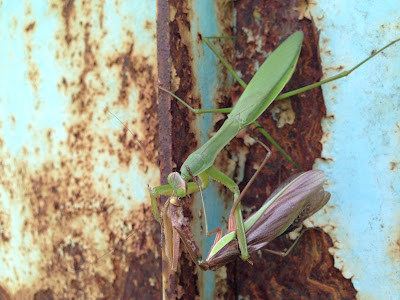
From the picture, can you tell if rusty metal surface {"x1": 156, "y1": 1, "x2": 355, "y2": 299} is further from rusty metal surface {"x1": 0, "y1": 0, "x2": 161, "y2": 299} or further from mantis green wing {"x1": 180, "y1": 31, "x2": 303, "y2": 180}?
rusty metal surface {"x1": 0, "y1": 0, "x2": 161, "y2": 299}

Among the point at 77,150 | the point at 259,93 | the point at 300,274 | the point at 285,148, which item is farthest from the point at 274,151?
the point at 77,150

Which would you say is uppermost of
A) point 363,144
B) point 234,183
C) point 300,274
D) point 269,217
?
point 363,144

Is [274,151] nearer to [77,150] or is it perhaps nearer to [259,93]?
[259,93]

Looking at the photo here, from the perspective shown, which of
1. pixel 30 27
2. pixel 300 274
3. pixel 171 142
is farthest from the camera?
pixel 30 27

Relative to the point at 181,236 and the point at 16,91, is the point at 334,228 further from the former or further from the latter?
the point at 16,91

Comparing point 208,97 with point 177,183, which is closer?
point 177,183
